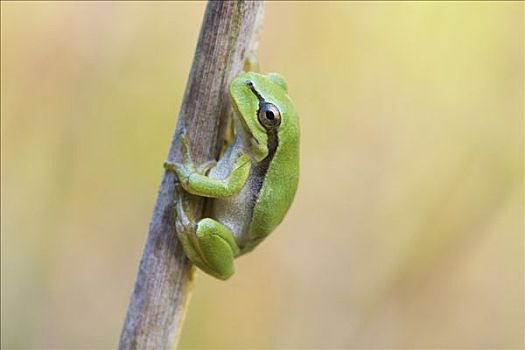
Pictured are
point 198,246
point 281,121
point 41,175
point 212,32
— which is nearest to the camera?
point 212,32

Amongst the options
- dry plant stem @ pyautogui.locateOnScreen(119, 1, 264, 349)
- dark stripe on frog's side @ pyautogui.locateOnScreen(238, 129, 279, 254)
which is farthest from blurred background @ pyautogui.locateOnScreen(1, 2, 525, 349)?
dry plant stem @ pyautogui.locateOnScreen(119, 1, 264, 349)

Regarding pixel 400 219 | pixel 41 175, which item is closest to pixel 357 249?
pixel 400 219

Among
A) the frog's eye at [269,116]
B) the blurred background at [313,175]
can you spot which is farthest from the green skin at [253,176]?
the blurred background at [313,175]

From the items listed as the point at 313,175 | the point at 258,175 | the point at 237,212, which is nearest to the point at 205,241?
the point at 237,212

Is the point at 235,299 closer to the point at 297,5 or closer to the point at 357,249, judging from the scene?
the point at 357,249

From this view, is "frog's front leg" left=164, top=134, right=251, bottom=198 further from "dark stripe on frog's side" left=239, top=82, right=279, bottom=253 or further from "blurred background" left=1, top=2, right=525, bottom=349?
"blurred background" left=1, top=2, right=525, bottom=349

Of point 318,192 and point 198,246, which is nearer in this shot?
point 198,246
